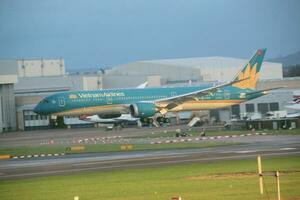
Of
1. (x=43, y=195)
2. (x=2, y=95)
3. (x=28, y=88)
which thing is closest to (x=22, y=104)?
(x=2, y=95)

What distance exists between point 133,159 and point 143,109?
141 ft

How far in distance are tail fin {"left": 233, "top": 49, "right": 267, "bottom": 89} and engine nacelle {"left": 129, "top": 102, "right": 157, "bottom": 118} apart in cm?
1403

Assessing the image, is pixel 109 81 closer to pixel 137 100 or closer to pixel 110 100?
pixel 137 100

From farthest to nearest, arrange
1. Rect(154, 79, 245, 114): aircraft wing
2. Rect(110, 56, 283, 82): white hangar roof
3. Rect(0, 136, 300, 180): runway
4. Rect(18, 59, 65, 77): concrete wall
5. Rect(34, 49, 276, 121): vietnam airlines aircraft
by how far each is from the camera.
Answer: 1. Rect(18, 59, 65, 77): concrete wall
2. Rect(110, 56, 283, 82): white hangar roof
3. Rect(34, 49, 276, 121): vietnam airlines aircraft
4. Rect(154, 79, 245, 114): aircraft wing
5. Rect(0, 136, 300, 180): runway

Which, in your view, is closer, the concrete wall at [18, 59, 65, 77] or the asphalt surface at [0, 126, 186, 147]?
the asphalt surface at [0, 126, 186, 147]

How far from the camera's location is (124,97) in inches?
3809

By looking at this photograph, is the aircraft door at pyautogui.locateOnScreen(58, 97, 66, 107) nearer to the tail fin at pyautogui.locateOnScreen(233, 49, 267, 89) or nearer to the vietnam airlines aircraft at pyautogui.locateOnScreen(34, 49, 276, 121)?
the vietnam airlines aircraft at pyautogui.locateOnScreen(34, 49, 276, 121)

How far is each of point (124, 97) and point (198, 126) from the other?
953 cm

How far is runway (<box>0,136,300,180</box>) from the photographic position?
145 ft

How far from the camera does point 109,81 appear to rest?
5664 inches

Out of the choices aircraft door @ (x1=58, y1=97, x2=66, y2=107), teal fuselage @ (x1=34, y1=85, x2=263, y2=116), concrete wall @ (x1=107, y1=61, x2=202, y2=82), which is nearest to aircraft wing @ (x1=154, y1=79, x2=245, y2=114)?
teal fuselage @ (x1=34, y1=85, x2=263, y2=116)

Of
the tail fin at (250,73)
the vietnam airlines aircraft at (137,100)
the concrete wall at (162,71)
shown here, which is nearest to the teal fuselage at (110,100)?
the vietnam airlines aircraft at (137,100)

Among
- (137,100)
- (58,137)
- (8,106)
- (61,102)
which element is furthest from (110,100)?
(8,106)

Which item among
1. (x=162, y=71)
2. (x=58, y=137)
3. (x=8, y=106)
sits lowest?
(x=58, y=137)
